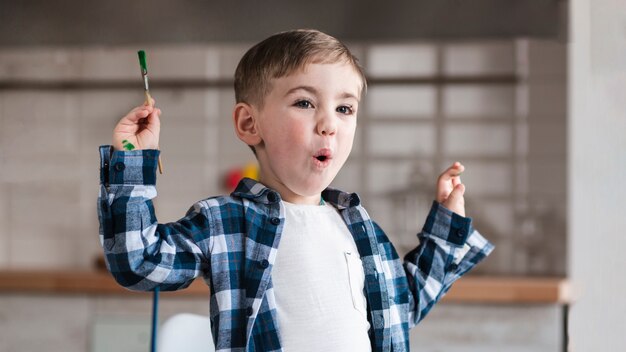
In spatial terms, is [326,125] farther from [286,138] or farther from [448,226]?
[448,226]

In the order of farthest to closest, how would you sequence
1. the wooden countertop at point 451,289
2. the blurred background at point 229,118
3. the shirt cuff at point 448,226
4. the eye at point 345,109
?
the blurred background at point 229,118
the wooden countertop at point 451,289
the shirt cuff at point 448,226
the eye at point 345,109

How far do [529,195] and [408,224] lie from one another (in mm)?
455

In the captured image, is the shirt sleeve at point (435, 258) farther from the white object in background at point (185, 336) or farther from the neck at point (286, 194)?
the white object in background at point (185, 336)

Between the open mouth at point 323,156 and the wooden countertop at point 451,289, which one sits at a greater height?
the open mouth at point 323,156

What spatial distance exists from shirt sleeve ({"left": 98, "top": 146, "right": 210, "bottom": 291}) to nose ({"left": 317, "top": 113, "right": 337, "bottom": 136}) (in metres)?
0.17

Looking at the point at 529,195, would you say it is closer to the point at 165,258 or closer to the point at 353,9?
the point at 353,9

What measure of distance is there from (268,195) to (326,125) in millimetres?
105

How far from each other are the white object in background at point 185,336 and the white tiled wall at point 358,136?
1922mm

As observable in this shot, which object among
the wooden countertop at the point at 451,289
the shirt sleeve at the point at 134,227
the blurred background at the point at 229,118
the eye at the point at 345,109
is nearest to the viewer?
the shirt sleeve at the point at 134,227

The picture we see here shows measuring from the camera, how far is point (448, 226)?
97cm

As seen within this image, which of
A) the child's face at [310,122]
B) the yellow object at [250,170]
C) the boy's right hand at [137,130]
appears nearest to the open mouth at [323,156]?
the child's face at [310,122]

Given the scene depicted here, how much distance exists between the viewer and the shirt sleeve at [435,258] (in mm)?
952

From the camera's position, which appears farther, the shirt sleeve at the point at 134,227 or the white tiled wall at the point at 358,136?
the white tiled wall at the point at 358,136

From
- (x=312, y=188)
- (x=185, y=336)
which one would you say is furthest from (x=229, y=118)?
(x=312, y=188)
